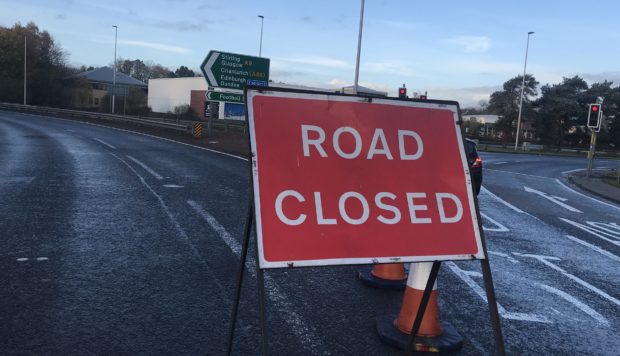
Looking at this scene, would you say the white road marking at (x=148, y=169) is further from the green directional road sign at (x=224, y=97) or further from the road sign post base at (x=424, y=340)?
the road sign post base at (x=424, y=340)

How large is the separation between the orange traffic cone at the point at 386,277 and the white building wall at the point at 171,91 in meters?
67.9

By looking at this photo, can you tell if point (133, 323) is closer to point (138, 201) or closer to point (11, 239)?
point (11, 239)

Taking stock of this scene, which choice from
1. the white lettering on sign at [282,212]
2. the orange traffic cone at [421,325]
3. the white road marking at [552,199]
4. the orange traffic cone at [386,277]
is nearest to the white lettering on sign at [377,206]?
the white lettering on sign at [282,212]

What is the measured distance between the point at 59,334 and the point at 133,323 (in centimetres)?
52

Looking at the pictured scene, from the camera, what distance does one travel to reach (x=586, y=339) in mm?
4258

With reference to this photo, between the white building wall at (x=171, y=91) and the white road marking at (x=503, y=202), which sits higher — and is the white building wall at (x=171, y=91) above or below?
above

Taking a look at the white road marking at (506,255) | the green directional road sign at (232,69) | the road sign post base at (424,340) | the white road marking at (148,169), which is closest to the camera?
the road sign post base at (424,340)

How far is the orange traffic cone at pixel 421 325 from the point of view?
12.9 ft

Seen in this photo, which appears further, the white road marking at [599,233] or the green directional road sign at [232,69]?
the green directional road sign at [232,69]

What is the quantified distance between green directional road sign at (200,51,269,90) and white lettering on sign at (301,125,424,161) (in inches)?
841

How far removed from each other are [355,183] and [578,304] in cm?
339

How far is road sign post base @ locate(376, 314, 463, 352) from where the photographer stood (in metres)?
3.88

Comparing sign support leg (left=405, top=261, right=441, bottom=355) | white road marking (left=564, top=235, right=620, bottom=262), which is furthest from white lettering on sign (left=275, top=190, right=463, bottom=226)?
white road marking (left=564, top=235, right=620, bottom=262)

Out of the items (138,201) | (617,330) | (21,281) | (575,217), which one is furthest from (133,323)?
(575,217)
